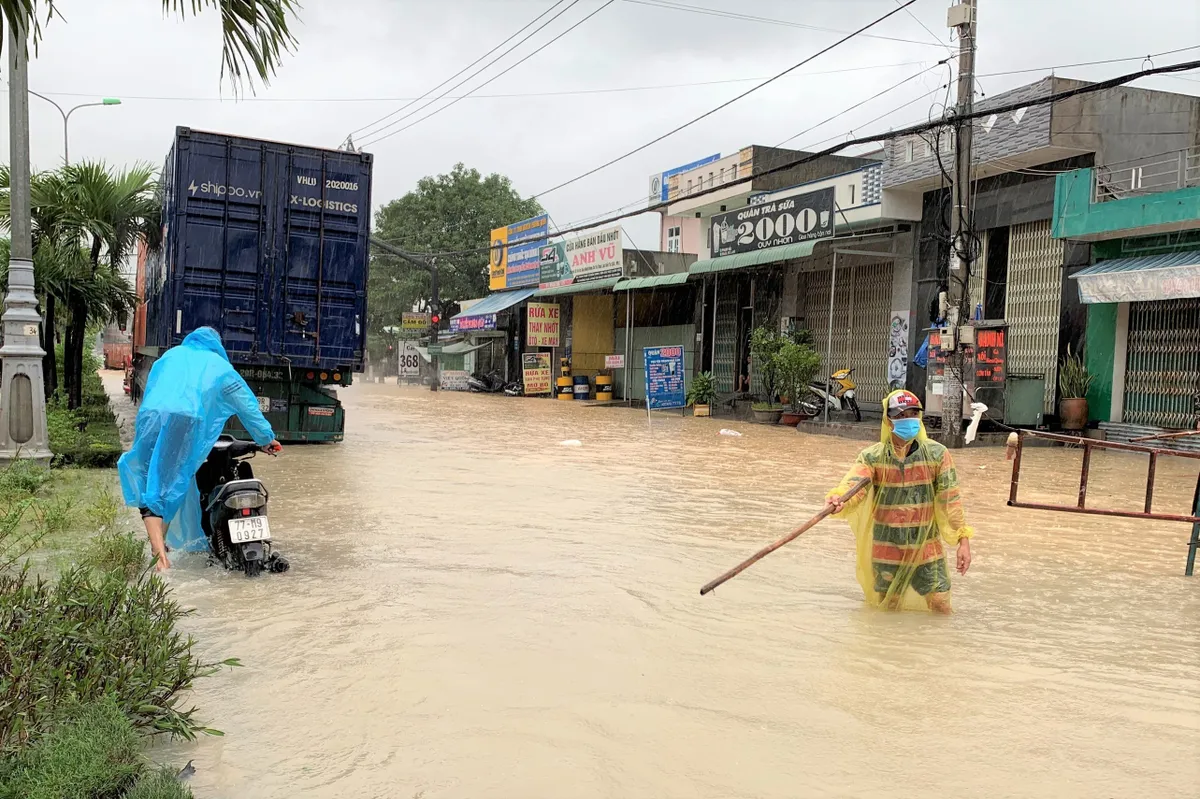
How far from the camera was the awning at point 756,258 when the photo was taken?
62.8 feet

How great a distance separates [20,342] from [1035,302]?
1496 cm

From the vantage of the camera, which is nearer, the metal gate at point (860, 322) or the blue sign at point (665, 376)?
the metal gate at point (860, 322)

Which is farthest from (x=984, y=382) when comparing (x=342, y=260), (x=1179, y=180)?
(x=342, y=260)

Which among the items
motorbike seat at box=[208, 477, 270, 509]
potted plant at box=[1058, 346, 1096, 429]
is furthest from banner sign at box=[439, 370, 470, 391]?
motorbike seat at box=[208, 477, 270, 509]

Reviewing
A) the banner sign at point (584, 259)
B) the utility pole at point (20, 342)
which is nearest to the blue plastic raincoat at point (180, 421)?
the utility pole at point (20, 342)

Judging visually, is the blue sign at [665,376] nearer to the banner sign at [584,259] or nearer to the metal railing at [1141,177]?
the banner sign at [584,259]

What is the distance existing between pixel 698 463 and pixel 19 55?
27.9 feet

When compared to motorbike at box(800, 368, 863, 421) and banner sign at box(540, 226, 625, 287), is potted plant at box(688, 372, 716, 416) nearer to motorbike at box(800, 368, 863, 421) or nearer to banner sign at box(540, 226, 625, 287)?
motorbike at box(800, 368, 863, 421)

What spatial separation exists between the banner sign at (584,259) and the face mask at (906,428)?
22.9m

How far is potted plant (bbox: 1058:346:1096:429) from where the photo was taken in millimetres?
15422

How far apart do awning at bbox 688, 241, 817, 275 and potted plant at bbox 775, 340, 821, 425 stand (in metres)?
1.78

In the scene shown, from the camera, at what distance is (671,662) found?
4359mm

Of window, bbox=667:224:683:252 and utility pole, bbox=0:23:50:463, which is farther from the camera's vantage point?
window, bbox=667:224:683:252

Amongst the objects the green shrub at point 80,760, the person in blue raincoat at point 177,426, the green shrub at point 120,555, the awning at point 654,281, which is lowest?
the green shrub at point 120,555
